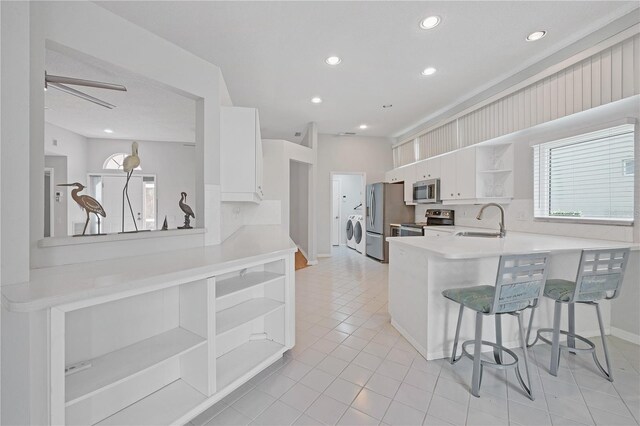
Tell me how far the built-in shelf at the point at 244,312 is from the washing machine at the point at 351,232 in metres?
5.42

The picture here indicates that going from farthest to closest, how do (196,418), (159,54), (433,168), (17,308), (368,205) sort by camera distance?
(368,205)
(433,168)
(159,54)
(196,418)
(17,308)

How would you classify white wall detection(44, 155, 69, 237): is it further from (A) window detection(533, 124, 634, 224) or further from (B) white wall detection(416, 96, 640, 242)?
(A) window detection(533, 124, 634, 224)

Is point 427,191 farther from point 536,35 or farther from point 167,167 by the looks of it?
point 167,167

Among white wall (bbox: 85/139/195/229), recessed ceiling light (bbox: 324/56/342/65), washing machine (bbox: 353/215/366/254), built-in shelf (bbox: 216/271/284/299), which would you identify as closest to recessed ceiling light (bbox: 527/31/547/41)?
recessed ceiling light (bbox: 324/56/342/65)

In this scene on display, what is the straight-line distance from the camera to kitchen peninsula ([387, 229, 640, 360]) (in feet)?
6.87

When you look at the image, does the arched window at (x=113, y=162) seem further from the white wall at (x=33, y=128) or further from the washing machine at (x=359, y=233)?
the washing machine at (x=359, y=233)

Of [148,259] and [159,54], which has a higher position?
[159,54]

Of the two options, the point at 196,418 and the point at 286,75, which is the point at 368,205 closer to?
the point at 286,75

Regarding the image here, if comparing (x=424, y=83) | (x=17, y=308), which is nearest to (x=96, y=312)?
(x=17, y=308)

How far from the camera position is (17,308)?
2.88 feet

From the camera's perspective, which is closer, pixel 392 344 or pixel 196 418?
pixel 196 418

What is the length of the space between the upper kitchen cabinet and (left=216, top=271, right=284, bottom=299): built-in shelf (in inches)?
31.0

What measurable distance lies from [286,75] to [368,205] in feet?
12.0

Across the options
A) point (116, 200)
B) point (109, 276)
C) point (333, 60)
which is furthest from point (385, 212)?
point (116, 200)
